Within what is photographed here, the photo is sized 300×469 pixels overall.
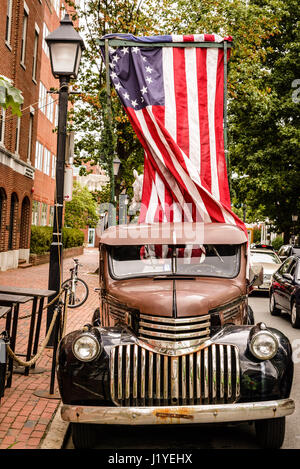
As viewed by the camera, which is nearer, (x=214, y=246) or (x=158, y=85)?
(x=214, y=246)

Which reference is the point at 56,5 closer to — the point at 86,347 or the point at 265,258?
the point at 265,258

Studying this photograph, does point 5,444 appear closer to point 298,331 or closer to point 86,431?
point 86,431

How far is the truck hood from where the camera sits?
461 centimetres

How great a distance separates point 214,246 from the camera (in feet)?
18.3

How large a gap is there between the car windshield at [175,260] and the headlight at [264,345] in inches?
41.8

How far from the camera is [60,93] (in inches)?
321

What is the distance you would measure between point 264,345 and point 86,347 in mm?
1475

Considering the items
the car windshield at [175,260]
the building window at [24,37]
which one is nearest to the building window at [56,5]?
the building window at [24,37]

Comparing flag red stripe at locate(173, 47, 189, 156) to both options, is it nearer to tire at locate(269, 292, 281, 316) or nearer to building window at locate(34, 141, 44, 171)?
tire at locate(269, 292, 281, 316)

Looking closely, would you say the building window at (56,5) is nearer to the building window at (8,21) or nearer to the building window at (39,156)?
the building window at (39,156)

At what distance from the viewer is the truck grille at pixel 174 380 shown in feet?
14.1

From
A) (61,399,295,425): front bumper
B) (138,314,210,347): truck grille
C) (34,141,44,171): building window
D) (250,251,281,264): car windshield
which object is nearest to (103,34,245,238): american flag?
(138,314,210,347): truck grille
